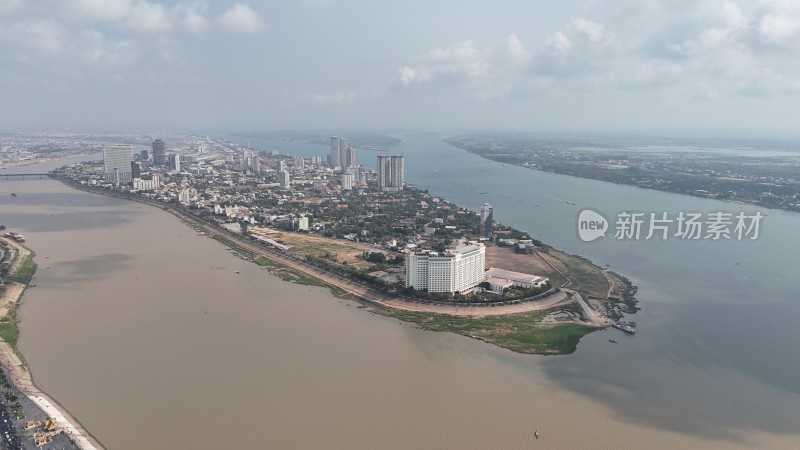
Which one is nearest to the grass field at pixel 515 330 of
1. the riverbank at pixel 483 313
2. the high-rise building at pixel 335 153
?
the riverbank at pixel 483 313

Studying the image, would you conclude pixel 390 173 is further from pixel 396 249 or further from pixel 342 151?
pixel 396 249

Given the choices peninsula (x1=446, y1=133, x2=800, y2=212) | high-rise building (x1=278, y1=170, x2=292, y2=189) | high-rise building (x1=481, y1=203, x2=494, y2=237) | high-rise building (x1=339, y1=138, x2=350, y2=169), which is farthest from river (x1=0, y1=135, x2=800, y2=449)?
high-rise building (x1=339, y1=138, x2=350, y2=169)

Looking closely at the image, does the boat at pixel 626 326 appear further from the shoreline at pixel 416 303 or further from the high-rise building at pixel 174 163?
the high-rise building at pixel 174 163

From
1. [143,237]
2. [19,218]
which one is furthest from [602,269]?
[19,218]

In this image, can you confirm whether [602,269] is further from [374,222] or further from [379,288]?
[374,222]

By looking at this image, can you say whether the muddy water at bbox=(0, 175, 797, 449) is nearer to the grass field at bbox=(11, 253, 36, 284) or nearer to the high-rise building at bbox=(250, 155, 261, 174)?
the grass field at bbox=(11, 253, 36, 284)

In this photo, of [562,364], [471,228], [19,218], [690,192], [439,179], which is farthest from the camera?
[439,179]

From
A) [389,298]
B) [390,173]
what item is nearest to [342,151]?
[390,173]

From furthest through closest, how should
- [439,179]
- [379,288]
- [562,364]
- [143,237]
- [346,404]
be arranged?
[439,179] → [143,237] → [379,288] → [562,364] → [346,404]
